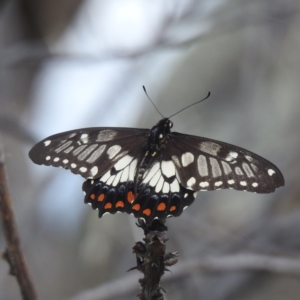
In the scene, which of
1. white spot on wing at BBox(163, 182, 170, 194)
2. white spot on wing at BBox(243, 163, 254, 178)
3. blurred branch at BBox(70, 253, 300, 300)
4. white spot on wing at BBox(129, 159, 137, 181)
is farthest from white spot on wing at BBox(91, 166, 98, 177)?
blurred branch at BBox(70, 253, 300, 300)

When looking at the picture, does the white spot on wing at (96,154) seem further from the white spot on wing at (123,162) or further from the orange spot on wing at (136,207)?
the orange spot on wing at (136,207)

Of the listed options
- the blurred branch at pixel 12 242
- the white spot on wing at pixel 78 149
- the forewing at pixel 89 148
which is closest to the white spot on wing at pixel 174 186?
the forewing at pixel 89 148

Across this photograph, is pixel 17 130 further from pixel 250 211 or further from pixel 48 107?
pixel 250 211

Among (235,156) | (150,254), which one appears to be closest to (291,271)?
(235,156)

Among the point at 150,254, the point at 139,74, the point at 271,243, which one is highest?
the point at 139,74

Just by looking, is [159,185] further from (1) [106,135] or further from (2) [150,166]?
→ (1) [106,135]

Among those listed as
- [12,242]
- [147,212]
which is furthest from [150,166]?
[12,242]

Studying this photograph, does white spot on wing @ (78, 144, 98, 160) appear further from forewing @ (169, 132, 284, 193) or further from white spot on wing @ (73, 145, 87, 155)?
forewing @ (169, 132, 284, 193)
